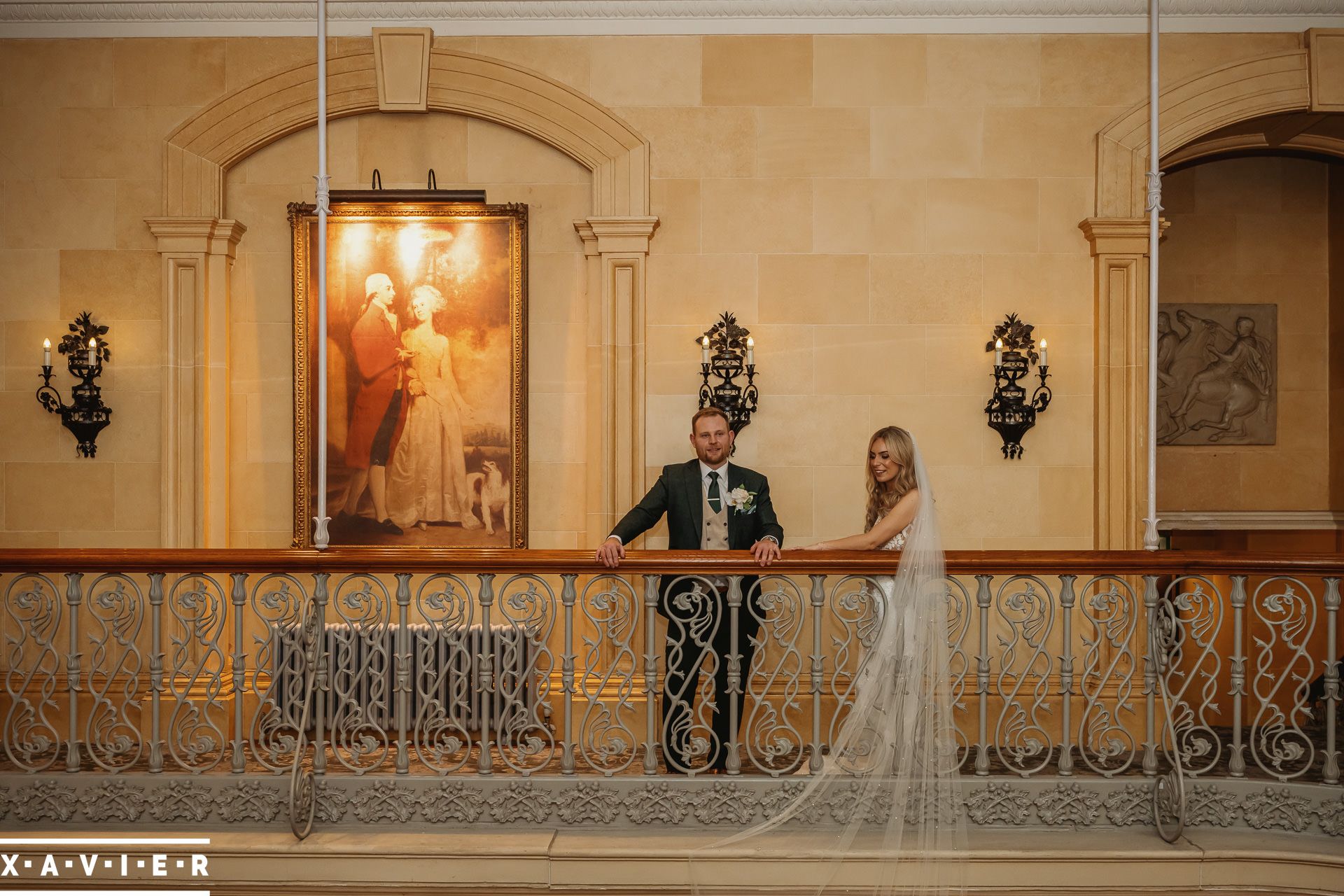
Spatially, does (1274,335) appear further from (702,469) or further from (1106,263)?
(702,469)

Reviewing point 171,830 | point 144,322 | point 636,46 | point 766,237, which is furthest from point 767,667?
point 144,322

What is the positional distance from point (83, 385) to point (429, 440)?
2.08 m

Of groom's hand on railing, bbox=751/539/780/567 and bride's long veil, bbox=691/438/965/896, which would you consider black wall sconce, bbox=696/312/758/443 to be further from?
bride's long veil, bbox=691/438/965/896

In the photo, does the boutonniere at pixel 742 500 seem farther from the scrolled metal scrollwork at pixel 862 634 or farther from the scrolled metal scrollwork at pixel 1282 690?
the scrolled metal scrollwork at pixel 1282 690

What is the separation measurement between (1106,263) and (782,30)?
2.43 metres

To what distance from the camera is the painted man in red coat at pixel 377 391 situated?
5973mm

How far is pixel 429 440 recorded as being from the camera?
19.6 feet

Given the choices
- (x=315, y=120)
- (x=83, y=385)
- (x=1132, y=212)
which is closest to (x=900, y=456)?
(x=1132, y=212)

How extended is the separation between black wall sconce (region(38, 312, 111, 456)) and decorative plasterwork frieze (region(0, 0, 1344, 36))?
185 centimetres

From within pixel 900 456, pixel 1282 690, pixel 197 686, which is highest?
pixel 900 456

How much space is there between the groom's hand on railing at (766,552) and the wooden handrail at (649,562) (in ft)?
0.11

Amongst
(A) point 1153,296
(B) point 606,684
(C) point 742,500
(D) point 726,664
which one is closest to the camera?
(A) point 1153,296

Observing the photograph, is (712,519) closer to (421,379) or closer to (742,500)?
(742,500)

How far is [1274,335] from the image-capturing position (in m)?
6.93
